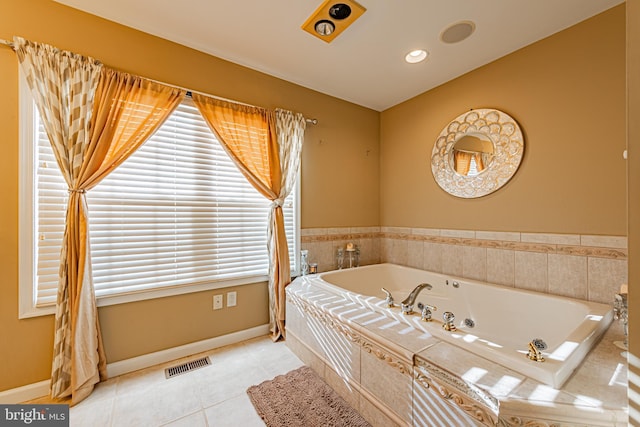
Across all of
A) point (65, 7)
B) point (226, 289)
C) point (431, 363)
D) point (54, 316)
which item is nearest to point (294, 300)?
point (226, 289)

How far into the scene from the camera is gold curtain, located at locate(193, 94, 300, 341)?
7.27ft

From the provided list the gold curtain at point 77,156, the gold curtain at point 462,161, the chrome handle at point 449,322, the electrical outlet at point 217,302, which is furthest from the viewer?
the gold curtain at point 462,161

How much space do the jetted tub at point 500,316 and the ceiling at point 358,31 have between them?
1908 millimetres

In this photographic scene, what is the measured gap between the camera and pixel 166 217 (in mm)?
1976

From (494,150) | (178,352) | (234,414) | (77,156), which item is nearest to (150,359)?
(178,352)

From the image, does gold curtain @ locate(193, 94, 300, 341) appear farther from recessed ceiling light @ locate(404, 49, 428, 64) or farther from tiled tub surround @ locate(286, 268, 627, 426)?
recessed ceiling light @ locate(404, 49, 428, 64)

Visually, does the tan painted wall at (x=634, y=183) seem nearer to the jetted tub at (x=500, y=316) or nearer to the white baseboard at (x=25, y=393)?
the jetted tub at (x=500, y=316)

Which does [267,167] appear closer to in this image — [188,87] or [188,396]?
[188,87]

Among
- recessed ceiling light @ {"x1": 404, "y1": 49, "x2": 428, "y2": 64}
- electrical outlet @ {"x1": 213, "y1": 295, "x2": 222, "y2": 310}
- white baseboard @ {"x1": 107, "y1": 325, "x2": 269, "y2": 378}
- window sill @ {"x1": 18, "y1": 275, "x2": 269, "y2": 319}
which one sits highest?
recessed ceiling light @ {"x1": 404, "y1": 49, "x2": 428, "y2": 64}

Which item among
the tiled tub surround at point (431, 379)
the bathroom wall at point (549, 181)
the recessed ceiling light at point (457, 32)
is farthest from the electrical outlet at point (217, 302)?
the recessed ceiling light at point (457, 32)

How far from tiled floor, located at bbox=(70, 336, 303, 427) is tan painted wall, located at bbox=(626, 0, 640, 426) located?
1.58 metres

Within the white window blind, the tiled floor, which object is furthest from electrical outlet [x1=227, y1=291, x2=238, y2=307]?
the tiled floor

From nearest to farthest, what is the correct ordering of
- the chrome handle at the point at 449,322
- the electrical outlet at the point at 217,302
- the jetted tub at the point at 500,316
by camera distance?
the jetted tub at the point at 500,316 < the chrome handle at the point at 449,322 < the electrical outlet at the point at 217,302

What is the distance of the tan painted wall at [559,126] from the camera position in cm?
164
